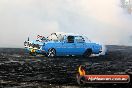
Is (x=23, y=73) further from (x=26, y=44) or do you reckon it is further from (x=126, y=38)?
(x=126, y=38)

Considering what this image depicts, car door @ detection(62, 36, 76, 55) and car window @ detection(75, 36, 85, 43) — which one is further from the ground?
car window @ detection(75, 36, 85, 43)

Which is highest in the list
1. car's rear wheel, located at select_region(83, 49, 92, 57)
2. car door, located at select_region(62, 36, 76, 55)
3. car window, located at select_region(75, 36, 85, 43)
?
car window, located at select_region(75, 36, 85, 43)

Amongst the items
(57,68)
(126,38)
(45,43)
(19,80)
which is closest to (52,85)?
(19,80)

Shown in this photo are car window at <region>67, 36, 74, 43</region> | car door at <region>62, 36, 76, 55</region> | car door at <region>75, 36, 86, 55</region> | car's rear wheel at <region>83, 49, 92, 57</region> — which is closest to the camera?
car door at <region>62, 36, 76, 55</region>

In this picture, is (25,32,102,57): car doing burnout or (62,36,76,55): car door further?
(62,36,76,55): car door

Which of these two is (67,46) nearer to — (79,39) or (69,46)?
(69,46)

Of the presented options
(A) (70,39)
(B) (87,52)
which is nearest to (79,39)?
(A) (70,39)

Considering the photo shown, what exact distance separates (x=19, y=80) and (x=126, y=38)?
168ft

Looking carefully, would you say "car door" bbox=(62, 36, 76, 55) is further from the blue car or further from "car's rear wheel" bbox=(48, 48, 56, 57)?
"car's rear wheel" bbox=(48, 48, 56, 57)

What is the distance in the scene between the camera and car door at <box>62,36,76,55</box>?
23.7 meters

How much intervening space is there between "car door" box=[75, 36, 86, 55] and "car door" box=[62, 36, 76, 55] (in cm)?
27

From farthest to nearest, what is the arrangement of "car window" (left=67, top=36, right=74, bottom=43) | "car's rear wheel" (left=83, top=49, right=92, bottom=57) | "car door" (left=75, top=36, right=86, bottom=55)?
"car's rear wheel" (left=83, top=49, right=92, bottom=57) < "car door" (left=75, top=36, right=86, bottom=55) < "car window" (left=67, top=36, right=74, bottom=43)

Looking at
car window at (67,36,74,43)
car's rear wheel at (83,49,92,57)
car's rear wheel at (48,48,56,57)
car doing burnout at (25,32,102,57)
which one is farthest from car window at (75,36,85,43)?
car's rear wheel at (48,48,56,57)

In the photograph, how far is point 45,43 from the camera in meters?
23.0
